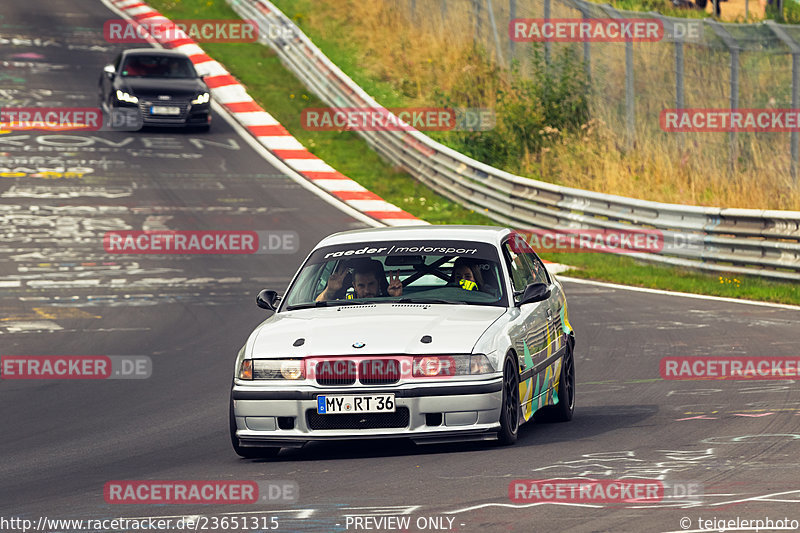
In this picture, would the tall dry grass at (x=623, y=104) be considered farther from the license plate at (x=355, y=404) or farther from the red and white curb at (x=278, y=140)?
the license plate at (x=355, y=404)

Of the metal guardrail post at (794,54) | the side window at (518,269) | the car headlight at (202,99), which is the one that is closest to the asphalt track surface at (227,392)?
the side window at (518,269)

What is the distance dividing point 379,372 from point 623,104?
17.6m

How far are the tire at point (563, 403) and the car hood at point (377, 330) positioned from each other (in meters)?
1.16

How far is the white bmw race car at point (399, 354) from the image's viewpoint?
8375 millimetres

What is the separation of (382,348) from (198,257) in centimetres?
1297

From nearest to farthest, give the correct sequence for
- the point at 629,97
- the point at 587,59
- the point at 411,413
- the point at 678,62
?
the point at 411,413
the point at 678,62
the point at 629,97
the point at 587,59

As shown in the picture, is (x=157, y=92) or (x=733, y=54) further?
(x=157, y=92)

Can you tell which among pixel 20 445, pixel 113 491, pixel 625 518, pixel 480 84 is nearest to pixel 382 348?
pixel 113 491

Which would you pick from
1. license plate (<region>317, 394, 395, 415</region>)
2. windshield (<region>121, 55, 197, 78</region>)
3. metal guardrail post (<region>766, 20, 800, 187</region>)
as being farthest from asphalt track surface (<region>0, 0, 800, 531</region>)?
metal guardrail post (<region>766, 20, 800, 187</region>)

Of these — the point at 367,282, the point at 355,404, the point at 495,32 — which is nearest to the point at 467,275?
the point at 367,282

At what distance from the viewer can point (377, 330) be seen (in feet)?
28.2

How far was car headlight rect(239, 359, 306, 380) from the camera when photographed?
27.9ft

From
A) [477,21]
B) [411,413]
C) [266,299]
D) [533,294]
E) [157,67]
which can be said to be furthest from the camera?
[477,21]

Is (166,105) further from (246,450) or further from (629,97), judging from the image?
(246,450)
